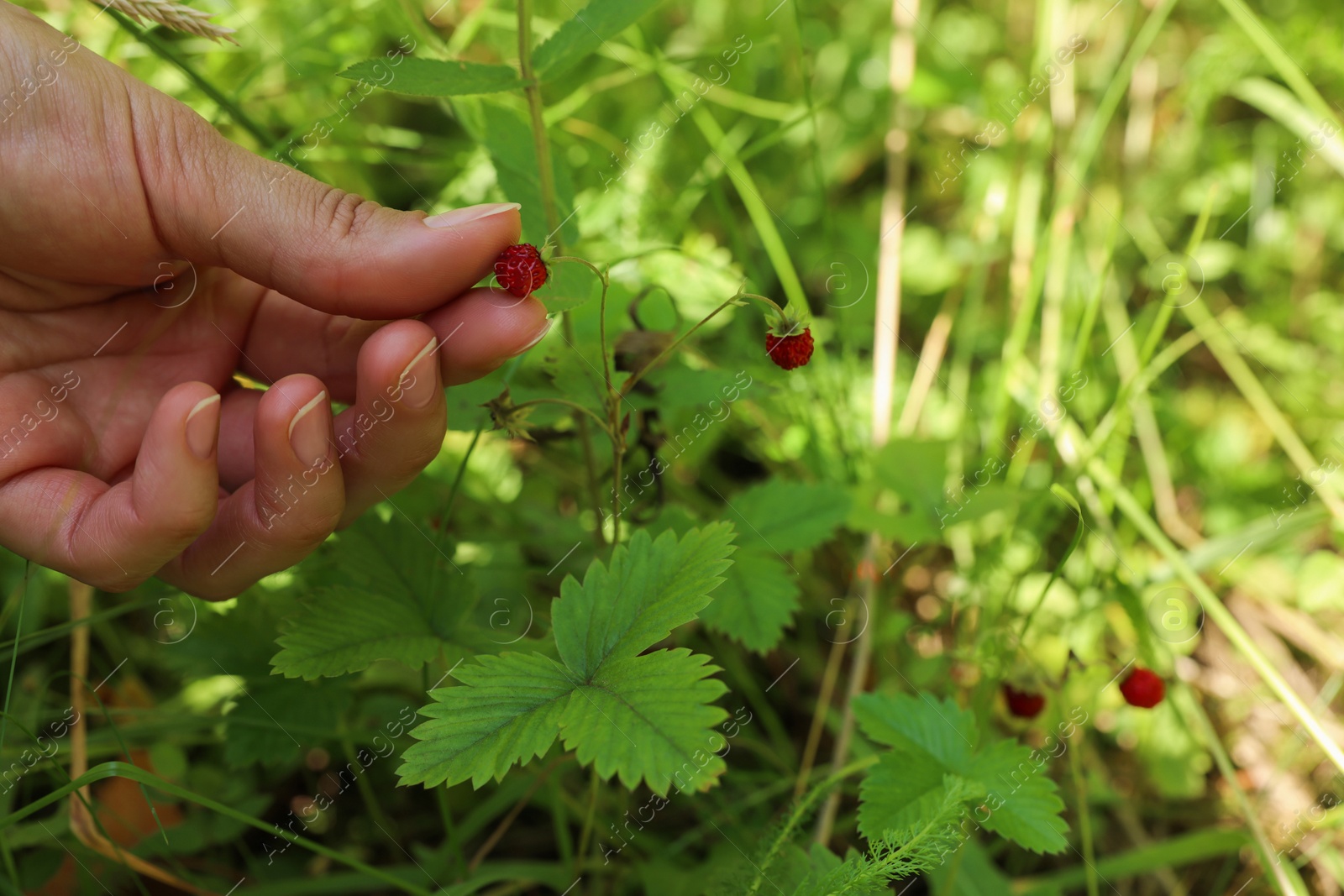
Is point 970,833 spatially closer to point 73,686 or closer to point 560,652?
point 560,652

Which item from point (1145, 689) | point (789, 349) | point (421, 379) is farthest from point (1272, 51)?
point (421, 379)

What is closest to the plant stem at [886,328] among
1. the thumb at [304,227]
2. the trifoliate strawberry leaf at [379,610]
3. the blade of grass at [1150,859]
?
the blade of grass at [1150,859]

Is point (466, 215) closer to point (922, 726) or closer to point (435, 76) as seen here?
point (435, 76)

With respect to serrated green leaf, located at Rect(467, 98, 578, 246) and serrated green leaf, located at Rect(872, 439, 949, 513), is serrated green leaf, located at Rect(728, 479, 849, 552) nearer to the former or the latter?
serrated green leaf, located at Rect(872, 439, 949, 513)

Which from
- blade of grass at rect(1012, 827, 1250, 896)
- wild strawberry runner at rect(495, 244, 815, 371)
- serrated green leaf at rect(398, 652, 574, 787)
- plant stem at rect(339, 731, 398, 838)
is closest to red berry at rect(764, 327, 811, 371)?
wild strawberry runner at rect(495, 244, 815, 371)

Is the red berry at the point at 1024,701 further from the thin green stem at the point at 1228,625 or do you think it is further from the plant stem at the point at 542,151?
the plant stem at the point at 542,151
